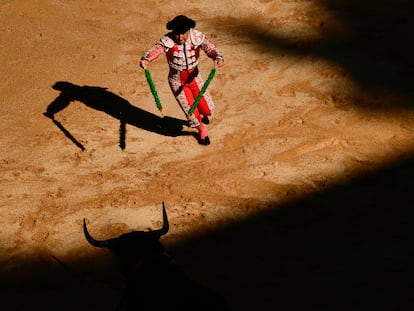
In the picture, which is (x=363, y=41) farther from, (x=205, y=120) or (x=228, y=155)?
(x=228, y=155)

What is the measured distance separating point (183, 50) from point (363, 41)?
3382 millimetres

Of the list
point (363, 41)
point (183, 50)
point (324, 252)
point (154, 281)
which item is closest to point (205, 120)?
point (183, 50)

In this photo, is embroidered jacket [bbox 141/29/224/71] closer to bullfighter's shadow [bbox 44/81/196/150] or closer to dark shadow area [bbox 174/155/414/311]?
bullfighter's shadow [bbox 44/81/196/150]

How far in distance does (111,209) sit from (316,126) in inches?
109

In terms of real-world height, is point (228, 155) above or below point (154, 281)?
below

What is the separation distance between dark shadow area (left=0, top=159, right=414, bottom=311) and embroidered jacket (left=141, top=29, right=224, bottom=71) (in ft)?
6.85

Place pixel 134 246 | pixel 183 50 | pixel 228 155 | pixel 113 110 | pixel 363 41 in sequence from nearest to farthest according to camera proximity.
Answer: pixel 134 246, pixel 183 50, pixel 228 155, pixel 113 110, pixel 363 41

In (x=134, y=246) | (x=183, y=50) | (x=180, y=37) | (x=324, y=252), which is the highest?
(x=134, y=246)

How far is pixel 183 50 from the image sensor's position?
7613 mm

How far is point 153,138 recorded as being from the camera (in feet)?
27.5

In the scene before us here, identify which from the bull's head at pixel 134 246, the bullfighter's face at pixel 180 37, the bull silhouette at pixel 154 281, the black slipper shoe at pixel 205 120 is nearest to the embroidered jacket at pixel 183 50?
the bullfighter's face at pixel 180 37

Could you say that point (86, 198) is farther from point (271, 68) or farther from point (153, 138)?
point (271, 68)

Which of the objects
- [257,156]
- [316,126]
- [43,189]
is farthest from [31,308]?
[316,126]

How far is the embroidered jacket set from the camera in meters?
7.59
